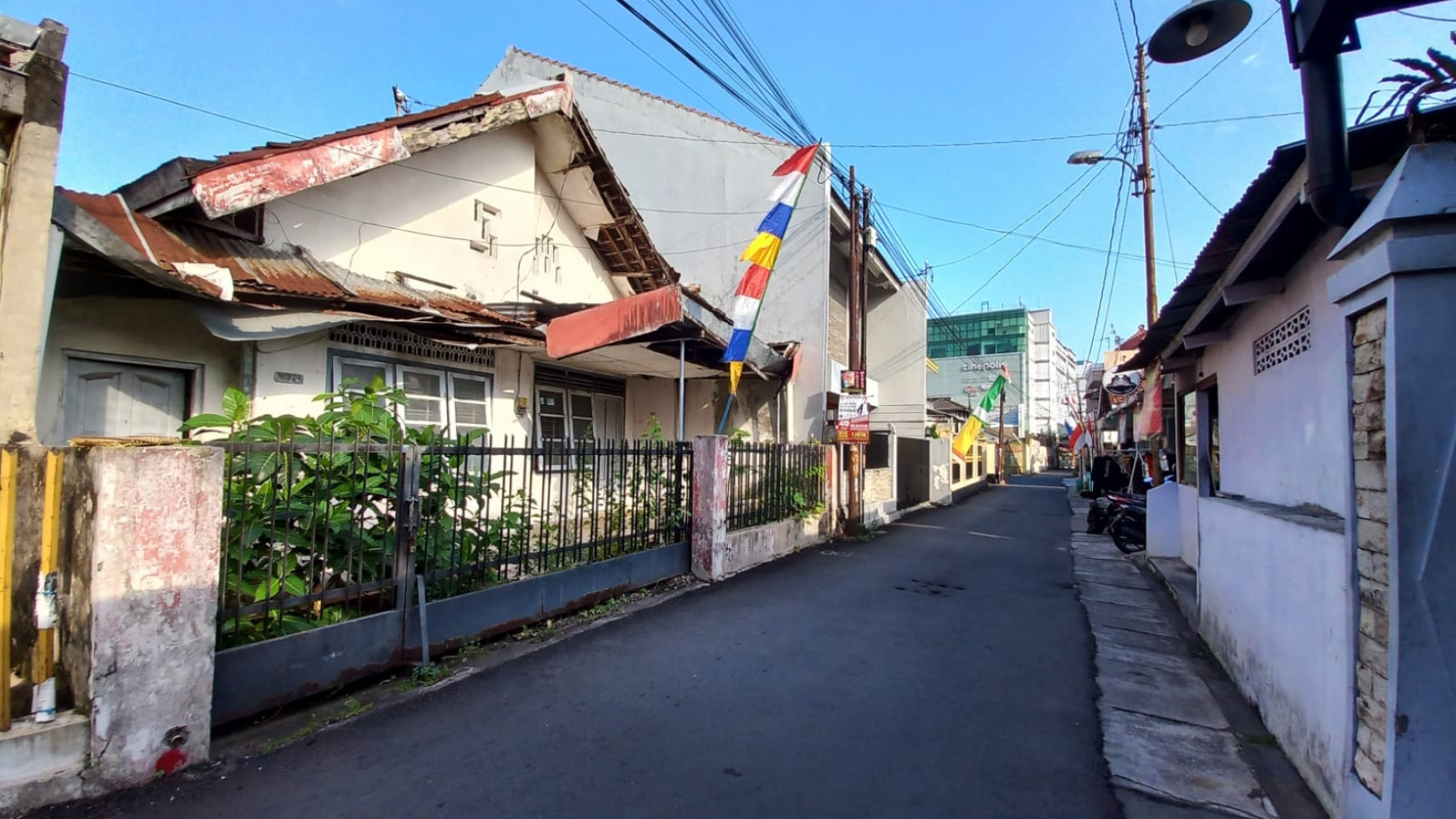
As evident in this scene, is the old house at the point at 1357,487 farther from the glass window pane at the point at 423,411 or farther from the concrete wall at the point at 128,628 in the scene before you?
the glass window pane at the point at 423,411

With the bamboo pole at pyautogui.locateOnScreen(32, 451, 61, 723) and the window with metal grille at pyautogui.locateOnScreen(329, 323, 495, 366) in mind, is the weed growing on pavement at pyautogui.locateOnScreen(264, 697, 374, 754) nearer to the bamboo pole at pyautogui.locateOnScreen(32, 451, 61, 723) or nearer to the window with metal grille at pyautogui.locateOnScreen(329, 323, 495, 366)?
the bamboo pole at pyautogui.locateOnScreen(32, 451, 61, 723)

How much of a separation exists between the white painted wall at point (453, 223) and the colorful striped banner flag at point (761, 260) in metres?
3.18

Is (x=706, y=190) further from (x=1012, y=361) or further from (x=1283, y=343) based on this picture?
(x=1012, y=361)

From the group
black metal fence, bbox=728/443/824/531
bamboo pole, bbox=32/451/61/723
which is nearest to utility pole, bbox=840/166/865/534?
black metal fence, bbox=728/443/824/531

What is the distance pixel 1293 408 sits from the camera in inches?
177

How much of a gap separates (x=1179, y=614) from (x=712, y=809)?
6.33 m

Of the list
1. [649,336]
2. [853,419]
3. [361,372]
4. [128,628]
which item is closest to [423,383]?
[361,372]

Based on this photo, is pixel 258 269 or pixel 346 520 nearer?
pixel 346 520

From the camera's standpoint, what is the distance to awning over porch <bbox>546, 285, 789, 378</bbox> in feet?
23.2

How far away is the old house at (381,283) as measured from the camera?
5.40m

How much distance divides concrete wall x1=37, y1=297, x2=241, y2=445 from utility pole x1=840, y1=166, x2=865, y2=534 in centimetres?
926

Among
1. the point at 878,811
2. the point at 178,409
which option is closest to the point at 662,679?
the point at 878,811

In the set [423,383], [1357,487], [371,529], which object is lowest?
[371,529]

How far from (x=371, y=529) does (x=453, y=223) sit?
5.28m
